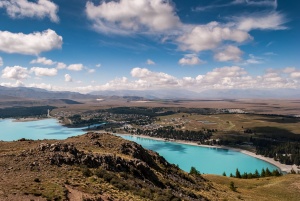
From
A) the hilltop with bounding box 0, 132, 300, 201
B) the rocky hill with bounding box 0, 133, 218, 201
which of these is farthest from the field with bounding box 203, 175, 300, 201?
the rocky hill with bounding box 0, 133, 218, 201

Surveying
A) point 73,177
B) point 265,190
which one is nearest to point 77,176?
point 73,177

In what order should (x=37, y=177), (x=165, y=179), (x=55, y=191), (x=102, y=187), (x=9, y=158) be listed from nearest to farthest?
1. (x=55, y=191)
2. (x=37, y=177)
3. (x=102, y=187)
4. (x=9, y=158)
5. (x=165, y=179)

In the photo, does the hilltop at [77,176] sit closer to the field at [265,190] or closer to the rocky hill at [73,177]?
the rocky hill at [73,177]

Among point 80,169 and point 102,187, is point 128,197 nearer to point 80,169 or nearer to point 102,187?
point 102,187

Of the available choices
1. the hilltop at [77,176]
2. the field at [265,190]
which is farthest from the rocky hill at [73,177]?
the field at [265,190]

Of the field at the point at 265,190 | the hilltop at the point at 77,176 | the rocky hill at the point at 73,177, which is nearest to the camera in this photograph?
the rocky hill at the point at 73,177

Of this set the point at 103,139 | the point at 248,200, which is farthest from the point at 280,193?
the point at 103,139

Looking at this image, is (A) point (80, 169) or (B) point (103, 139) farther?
(B) point (103, 139)

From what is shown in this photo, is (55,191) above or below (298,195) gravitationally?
above

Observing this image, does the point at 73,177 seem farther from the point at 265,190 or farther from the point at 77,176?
the point at 265,190

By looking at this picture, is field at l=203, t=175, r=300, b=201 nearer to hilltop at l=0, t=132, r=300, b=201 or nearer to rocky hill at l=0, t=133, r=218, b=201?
hilltop at l=0, t=132, r=300, b=201

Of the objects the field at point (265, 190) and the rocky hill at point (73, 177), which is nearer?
the rocky hill at point (73, 177)
